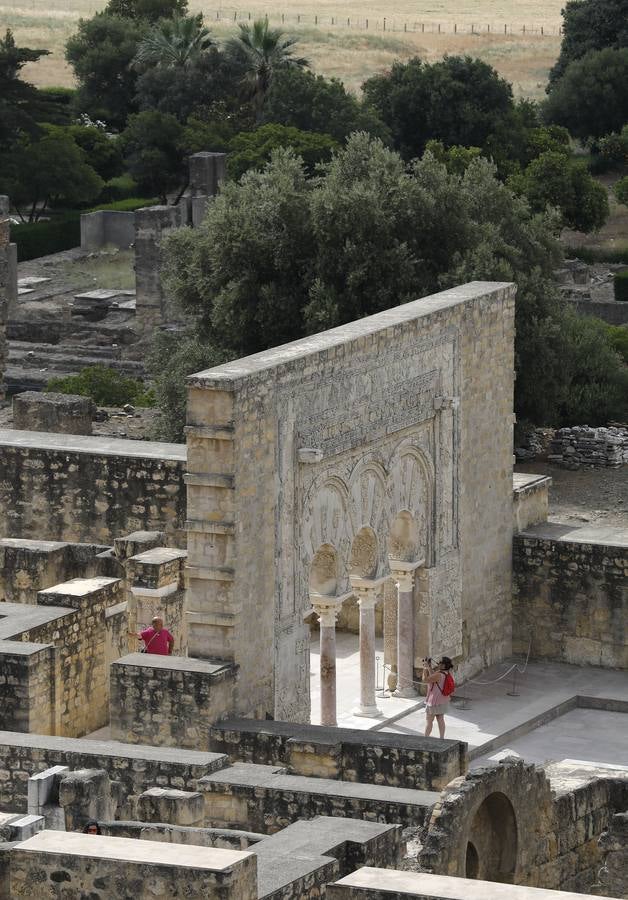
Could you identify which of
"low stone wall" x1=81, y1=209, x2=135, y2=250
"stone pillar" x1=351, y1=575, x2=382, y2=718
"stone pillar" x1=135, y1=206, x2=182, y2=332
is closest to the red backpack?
"stone pillar" x1=351, y1=575, x2=382, y2=718

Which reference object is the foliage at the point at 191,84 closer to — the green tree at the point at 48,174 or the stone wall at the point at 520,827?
the green tree at the point at 48,174

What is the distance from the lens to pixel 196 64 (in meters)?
74.3

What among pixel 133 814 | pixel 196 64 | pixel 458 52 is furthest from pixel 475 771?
pixel 458 52

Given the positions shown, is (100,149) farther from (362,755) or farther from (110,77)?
(362,755)

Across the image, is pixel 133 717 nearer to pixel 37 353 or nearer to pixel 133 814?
pixel 133 814

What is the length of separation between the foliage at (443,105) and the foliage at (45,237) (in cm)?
1050

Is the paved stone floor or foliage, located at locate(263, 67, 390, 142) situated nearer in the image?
the paved stone floor

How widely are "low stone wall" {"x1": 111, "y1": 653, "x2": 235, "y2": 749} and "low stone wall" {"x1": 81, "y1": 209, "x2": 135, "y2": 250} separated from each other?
41.4 meters

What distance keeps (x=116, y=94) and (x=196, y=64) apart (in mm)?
4992

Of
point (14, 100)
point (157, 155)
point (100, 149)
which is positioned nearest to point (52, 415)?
point (14, 100)

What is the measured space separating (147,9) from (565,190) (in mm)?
25652

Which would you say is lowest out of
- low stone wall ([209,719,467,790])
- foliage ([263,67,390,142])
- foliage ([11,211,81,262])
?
foliage ([11,211,81,262])

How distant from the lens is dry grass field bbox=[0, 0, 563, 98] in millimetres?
95750

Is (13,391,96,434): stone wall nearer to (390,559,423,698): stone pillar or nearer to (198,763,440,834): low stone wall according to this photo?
(390,559,423,698): stone pillar
